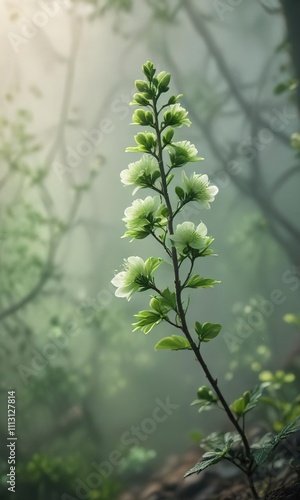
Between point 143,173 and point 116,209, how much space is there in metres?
1.36

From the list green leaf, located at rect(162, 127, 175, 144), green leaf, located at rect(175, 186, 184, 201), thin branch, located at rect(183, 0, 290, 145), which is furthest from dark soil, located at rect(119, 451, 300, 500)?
thin branch, located at rect(183, 0, 290, 145)

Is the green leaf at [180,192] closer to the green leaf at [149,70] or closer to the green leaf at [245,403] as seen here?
the green leaf at [149,70]

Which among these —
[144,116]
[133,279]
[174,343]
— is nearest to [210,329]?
[174,343]

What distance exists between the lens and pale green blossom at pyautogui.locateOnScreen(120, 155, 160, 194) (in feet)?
2.52

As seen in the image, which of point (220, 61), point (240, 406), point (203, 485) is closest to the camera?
point (240, 406)

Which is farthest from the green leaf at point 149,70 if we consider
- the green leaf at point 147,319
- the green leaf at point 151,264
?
the green leaf at point 147,319

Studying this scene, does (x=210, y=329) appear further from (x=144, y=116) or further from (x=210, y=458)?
(x=144, y=116)

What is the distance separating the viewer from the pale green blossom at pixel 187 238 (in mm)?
717

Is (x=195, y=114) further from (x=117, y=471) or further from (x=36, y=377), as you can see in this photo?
(x=117, y=471)

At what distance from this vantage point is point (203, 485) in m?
1.37

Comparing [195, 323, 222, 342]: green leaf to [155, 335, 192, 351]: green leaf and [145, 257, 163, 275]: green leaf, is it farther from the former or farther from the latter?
[145, 257, 163, 275]: green leaf

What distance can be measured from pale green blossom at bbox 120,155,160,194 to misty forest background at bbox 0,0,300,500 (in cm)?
129

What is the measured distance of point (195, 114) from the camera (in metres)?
2.15

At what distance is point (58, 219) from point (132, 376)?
960 millimetres
